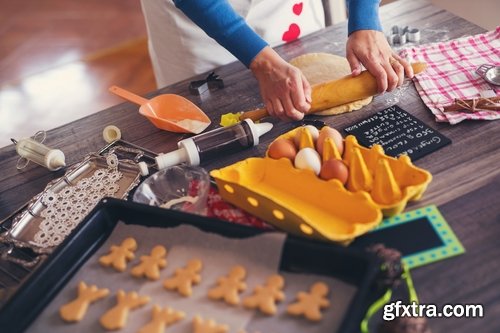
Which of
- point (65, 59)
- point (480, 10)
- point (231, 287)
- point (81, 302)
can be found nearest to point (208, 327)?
point (231, 287)

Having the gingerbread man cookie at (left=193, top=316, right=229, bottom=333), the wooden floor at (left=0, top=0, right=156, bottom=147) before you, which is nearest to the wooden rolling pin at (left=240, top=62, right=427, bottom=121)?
the gingerbread man cookie at (left=193, top=316, right=229, bottom=333)

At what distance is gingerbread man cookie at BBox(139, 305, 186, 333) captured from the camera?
64cm

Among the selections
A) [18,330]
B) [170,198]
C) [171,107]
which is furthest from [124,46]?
[18,330]

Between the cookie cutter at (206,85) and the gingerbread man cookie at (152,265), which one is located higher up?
the cookie cutter at (206,85)

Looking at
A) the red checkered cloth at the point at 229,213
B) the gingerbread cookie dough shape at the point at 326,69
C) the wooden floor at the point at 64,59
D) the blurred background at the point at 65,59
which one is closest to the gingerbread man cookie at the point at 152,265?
the red checkered cloth at the point at 229,213

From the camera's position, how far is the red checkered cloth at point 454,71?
95cm

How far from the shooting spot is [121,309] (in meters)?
0.66

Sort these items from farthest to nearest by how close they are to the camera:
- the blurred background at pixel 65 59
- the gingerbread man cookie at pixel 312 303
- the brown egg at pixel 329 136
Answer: the blurred background at pixel 65 59
the brown egg at pixel 329 136
the gingerbread man cookie at pixel 312 303

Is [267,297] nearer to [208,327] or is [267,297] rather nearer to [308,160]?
[208,327]

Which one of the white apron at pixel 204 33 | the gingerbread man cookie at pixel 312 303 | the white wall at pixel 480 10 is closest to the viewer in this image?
the gingerbread man cookie at pixel 312 303

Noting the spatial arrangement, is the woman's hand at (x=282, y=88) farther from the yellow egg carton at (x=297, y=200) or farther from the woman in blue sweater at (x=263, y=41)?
the yellow egg carton at (x=297, y=200)

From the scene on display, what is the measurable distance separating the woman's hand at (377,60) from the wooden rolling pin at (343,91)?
1 centimetres

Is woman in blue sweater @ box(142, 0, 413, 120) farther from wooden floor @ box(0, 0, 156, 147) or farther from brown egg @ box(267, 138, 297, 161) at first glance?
wooden floor @ box(0, 0, 156, 147)

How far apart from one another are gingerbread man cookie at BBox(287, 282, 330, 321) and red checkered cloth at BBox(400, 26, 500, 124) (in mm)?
449
